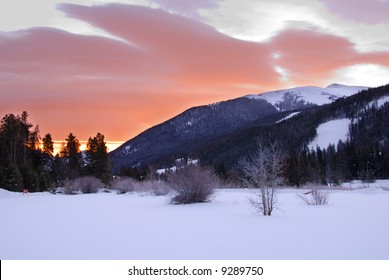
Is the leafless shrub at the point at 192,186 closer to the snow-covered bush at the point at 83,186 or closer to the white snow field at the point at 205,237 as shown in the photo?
the white snow field at the point at 205,237

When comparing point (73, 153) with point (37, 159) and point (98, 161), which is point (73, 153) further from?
point (98, 161)

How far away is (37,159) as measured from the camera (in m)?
62.4

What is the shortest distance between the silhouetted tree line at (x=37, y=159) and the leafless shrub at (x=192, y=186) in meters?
26.0

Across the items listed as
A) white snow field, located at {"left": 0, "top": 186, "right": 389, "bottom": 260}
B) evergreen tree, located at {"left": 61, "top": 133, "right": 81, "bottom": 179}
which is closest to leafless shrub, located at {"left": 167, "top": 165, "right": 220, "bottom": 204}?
white snow field, located at {"left": 0, "top": 186, "right": 389, "bottom": 260}

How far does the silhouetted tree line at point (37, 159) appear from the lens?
42.0 meters

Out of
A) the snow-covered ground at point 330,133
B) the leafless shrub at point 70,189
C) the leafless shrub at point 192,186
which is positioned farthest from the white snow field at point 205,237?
the snow-covered ground at point 330,133

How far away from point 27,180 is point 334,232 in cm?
3984

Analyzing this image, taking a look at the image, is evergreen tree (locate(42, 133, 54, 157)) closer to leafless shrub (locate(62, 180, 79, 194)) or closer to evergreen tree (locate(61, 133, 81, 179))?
evergreen tree (locate(61, 133, 81, 179))

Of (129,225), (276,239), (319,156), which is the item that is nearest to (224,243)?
(276,239)

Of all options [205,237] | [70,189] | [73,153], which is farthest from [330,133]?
[205,237]

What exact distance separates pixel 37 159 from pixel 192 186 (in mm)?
50523

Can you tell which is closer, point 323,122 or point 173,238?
point 173,238

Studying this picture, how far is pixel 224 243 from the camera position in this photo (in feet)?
27.2

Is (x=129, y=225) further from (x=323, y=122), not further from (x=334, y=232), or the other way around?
(x=323, y=122)
